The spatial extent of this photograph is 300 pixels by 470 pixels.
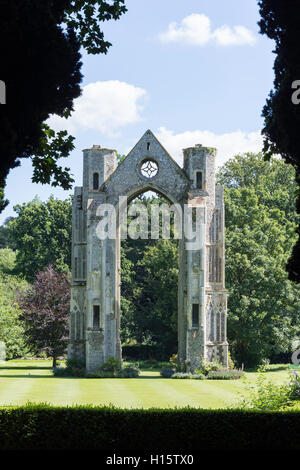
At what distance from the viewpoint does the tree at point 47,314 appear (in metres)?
37.1

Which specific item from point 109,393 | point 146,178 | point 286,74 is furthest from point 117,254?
point 286,74

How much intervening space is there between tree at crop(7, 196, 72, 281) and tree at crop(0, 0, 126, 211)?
131 ft

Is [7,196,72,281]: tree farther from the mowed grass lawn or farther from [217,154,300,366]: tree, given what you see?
the mowed grass lawn

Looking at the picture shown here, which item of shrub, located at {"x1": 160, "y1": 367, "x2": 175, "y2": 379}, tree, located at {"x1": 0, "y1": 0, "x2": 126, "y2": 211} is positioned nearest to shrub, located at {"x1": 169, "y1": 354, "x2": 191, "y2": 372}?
shrub, located at {"x1": 160, "y1": 367, "x2": 175, "y2": 379}

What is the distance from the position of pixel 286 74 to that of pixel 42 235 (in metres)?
41.7

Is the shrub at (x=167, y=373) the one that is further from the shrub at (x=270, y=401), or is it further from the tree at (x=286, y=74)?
the tree at (x=286, y=74)

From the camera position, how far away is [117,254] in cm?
3447

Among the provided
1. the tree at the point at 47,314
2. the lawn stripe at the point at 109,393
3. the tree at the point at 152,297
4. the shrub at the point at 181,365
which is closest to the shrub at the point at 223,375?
the shrub at the point at 181,365

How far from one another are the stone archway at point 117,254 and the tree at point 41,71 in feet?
71.0

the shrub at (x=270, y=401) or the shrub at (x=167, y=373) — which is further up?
Answer: the shrub at (x=270, y=401)

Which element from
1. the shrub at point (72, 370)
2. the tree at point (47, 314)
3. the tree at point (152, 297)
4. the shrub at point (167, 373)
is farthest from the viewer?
the tree at point (152, 297)

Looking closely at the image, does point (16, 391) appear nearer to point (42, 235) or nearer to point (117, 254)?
point (117, 254)
